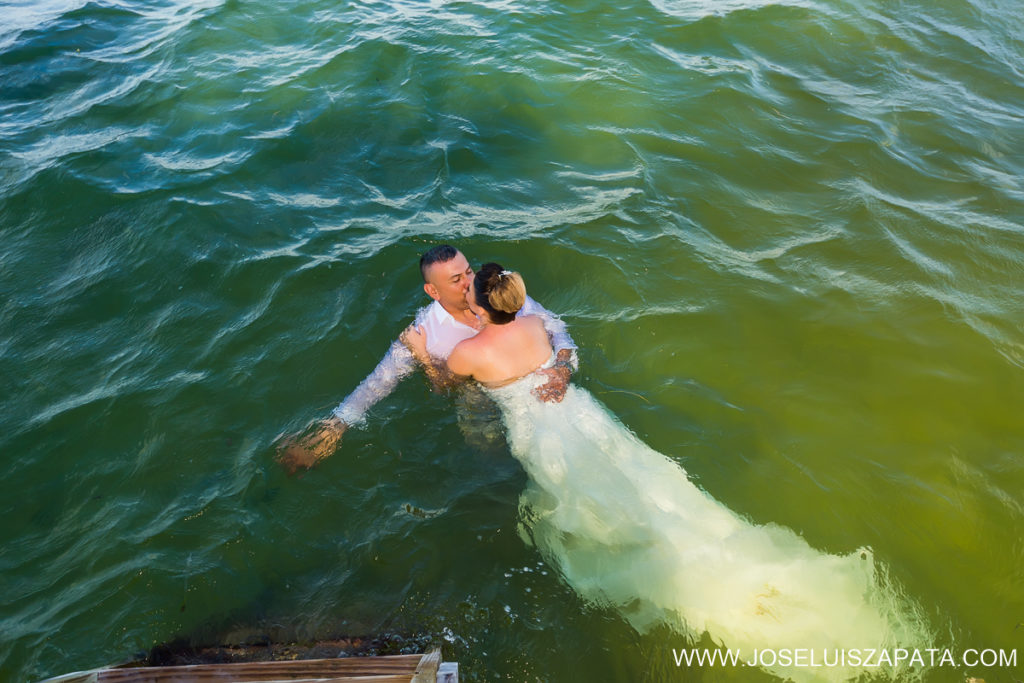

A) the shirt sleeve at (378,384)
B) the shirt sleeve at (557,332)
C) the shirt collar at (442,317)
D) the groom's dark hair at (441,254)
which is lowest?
the shirt sleeve at (378,384)

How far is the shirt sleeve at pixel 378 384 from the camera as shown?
16.9ft

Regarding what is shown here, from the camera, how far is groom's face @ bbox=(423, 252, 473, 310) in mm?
5051

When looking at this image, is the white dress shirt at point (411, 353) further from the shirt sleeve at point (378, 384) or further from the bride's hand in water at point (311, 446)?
the bride's hand in water at point (311, 446)

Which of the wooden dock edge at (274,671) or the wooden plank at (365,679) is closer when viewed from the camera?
the wooden plank at (365,679)

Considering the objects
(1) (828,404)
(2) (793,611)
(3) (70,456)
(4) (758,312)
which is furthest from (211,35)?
(2) (793,611)

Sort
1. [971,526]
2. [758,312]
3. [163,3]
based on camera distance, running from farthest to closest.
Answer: [163,3] < [758,312] < [971,526]

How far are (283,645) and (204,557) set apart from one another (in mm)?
918

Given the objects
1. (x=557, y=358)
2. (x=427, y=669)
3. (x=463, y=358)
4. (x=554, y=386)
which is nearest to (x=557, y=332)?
(x=557, y=358)

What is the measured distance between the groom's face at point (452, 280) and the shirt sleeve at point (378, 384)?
56cm

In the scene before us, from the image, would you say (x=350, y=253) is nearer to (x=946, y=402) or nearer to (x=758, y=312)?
(x=758, y=312)

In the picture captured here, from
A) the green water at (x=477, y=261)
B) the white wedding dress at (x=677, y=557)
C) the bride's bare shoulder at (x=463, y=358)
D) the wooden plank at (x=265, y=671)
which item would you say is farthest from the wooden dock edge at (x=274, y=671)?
the bride's bare shoulder at (x=463, y=358)

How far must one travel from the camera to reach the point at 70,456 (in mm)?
4984

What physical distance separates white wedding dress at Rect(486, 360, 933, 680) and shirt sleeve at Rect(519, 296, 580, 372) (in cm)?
60

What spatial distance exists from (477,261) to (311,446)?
8.29 feet
